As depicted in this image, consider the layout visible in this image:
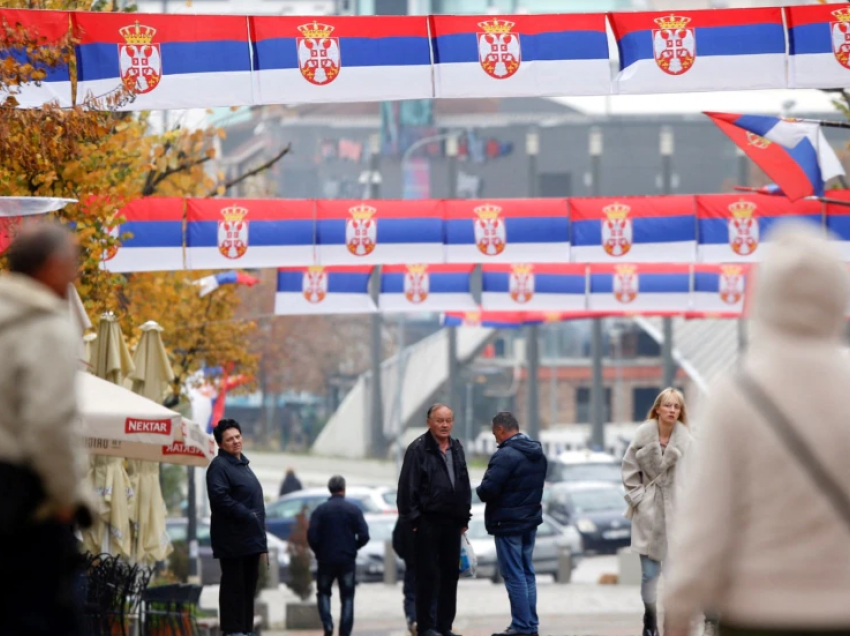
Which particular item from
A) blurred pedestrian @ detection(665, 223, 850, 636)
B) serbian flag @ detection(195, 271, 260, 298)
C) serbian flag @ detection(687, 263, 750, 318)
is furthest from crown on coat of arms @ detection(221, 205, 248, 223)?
blurred pedestrian @ detection(665, 223, 850, 636)

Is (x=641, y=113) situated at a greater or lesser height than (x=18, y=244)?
greater

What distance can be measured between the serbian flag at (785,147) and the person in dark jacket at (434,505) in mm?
5214

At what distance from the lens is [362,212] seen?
22.9 metres

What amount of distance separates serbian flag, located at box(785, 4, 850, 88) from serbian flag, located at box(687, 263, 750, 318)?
15.5m

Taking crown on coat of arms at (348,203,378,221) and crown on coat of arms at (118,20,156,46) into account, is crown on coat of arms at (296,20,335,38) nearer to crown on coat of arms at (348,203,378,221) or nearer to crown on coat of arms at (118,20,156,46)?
crown on coat of arms at (118,20,156,46)

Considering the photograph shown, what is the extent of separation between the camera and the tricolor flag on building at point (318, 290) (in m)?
26.7

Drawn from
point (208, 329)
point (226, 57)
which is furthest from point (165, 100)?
point (208, 329)

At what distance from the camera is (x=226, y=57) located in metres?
13.6

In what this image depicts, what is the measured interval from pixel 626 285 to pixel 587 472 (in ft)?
54.6

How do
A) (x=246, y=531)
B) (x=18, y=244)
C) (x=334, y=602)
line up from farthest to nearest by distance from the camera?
(x=334, y=602)
(x=246, y=531)
(x=18, y=244)

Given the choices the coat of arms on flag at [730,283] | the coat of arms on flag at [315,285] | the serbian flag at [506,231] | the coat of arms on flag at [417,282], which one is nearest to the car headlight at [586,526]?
the coat of arms on flag at [730,283]

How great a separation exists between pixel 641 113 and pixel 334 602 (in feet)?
235

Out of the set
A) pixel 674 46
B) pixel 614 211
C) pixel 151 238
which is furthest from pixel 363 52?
pixel 614 211

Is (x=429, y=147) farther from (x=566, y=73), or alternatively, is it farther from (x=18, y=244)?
(x=18, y=244)
